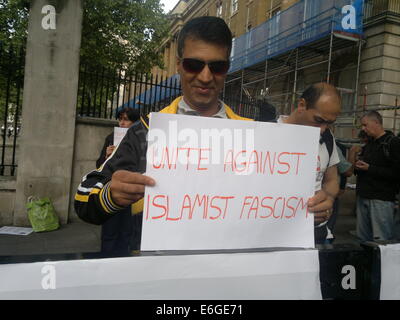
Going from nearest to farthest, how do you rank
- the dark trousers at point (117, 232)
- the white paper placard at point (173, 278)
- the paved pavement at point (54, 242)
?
the white paper placard at point (173, 278) → the dark trousers at point (117, 232) → the paved pavement at point (54, 242)

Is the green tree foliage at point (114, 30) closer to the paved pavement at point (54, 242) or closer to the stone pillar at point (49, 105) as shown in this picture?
the stone pillar at point (49, 105)

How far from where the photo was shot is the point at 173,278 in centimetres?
108

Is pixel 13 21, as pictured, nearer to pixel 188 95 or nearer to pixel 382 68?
pixel 382 68

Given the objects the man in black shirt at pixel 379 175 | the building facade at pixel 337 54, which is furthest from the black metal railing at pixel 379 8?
the man in black shirt at pixel 379 175

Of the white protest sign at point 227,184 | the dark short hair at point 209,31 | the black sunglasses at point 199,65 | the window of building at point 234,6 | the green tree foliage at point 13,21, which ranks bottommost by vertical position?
the white protest sign at point 227,184

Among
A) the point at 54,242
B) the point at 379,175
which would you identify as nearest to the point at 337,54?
the point at 379,175

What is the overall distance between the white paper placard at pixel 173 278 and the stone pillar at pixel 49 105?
5204mm

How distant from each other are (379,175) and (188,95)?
3412 mm

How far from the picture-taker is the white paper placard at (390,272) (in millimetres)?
1271

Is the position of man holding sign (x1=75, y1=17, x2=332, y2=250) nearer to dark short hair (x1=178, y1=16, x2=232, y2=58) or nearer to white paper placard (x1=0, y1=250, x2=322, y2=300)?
dark short hair (x1=178, y1=16, x2=232, y2=58)

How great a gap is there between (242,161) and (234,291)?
1.53 ft

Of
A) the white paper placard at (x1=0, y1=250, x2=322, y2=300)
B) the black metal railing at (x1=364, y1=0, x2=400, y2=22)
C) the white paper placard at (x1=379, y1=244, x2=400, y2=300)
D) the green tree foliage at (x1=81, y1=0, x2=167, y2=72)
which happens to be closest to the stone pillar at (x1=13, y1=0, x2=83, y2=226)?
the white paper placard at (x1=0, y1=250, x2=322, y2=300)

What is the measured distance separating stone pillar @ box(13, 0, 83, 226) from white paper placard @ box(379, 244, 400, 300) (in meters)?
5.56

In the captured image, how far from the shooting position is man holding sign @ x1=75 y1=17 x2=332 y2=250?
141cm
